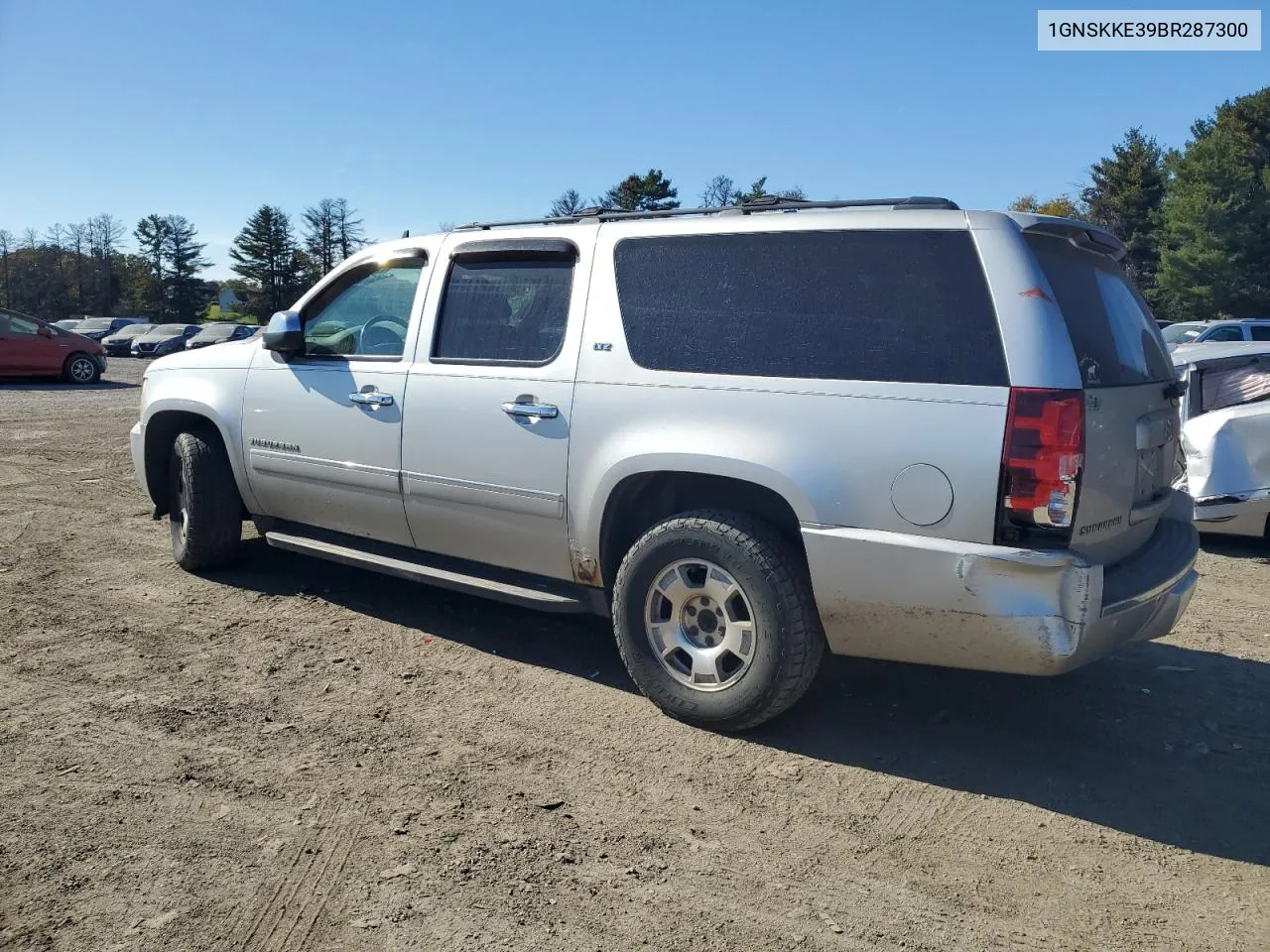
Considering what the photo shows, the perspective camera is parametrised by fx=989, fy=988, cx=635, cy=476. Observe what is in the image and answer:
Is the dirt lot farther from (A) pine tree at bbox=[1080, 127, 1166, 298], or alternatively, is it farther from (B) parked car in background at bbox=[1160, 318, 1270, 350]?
(A) pine tree at bbox=[1080, 127, 1166, 298]

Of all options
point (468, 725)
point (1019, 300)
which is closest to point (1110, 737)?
point (1019, 300)

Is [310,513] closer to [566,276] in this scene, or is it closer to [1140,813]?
[566,276]

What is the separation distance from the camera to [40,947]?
249cm

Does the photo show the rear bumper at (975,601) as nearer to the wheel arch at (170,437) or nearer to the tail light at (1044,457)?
the tail light at (1044,457)

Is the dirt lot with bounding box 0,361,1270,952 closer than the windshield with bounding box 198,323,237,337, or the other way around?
the dirt lot with bounding box 0,361,1270,952

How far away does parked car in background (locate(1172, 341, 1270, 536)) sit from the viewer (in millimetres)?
6965

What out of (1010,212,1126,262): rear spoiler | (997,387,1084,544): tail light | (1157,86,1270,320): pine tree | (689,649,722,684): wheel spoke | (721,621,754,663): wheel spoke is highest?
(1157,86,1270,320): pine tree

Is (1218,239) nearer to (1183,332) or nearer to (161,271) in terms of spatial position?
(1183,332)

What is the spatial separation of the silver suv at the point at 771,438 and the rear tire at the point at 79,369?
18907mm

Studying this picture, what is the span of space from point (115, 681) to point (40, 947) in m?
1.97

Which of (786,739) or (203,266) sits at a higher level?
(203,266)

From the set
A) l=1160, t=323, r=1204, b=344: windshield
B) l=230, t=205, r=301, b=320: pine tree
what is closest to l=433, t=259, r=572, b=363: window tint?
l=1160, t=323, r=1204, b=344: windshield

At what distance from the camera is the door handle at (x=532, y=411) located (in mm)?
4195

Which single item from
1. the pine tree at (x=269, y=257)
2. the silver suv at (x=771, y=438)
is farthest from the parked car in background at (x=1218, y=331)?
the pine tree at (x=269, y=257)
